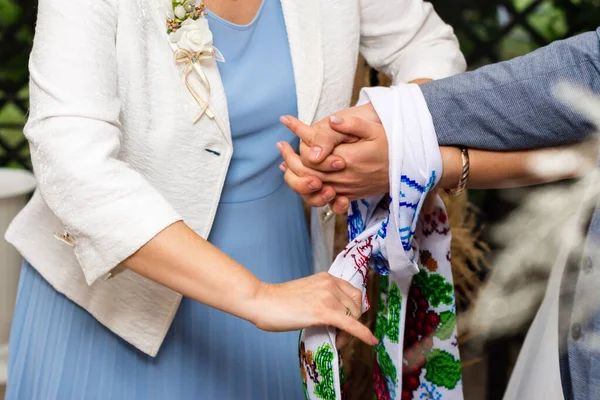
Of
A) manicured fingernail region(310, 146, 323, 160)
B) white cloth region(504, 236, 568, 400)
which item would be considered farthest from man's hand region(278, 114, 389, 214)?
white cloth region(504, 236, 568, 400)

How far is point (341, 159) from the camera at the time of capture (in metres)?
1.02

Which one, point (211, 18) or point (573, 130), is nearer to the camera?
point (573, 130)

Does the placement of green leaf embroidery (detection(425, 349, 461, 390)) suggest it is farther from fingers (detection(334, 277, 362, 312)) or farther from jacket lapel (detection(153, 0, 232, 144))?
jacket lapel (detection(153, 0, 232, 144))

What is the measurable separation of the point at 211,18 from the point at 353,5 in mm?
243

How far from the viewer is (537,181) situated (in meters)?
1.06

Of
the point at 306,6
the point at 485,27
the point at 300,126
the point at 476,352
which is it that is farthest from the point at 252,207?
the point at 485,27

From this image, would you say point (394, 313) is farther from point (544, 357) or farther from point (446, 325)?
point (544, 357)

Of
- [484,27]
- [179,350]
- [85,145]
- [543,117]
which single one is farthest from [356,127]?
[484,27]

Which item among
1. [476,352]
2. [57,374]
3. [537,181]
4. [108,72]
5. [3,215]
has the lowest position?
[476,352]

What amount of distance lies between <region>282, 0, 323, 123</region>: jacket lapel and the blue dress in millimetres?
16

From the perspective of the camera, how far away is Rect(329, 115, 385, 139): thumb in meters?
0.99

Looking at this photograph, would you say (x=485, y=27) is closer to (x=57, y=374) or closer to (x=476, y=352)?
(x=476, y=352)

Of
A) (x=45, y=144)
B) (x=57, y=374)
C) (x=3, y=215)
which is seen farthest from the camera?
(x=3, y=215)

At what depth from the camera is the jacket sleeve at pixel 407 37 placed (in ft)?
4.11
